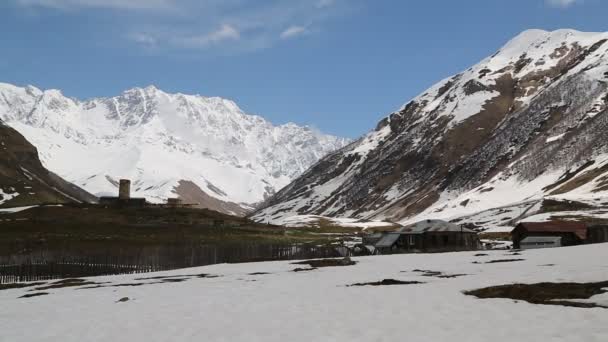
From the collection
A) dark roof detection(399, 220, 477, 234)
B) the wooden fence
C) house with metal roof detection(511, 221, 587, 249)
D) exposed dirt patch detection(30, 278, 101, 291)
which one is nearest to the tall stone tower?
dark roof detection(399, 220, 477, 234)

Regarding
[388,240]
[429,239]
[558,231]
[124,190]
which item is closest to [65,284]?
[388,240]

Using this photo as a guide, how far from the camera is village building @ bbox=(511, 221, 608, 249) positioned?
7919 centimetres

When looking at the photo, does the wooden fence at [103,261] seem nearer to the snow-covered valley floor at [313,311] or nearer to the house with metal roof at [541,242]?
the snow-covered valley floor at [313,311]

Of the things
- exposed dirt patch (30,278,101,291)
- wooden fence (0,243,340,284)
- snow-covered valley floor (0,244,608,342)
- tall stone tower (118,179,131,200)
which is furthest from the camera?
tall stone tower (118,179,131,200)

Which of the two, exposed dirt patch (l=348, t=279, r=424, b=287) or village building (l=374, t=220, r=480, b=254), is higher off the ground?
village building (l=374, t=220, r=480, b=254)

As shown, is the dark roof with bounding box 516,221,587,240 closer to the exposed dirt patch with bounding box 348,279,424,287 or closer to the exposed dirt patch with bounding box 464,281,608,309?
the exposed dirt patch with bounding box 348,279,424,287

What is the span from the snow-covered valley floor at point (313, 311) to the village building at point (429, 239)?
148ft

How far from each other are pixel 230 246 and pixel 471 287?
139 ft

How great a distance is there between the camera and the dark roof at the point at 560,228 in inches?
3174

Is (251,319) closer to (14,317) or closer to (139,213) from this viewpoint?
(14,317)

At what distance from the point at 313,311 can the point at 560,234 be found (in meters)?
63.3

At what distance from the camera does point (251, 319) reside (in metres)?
25.6

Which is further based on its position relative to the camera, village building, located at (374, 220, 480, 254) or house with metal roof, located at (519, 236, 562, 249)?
village building, located at (374, 220, 480, 254)

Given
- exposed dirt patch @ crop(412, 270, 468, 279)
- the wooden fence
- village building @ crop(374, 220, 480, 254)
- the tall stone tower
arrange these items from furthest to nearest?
1. the tall stone tower
2. village building @ crop(374, 220, 480, 254)
3. the wooden fence
4. exposed dirt patch @ crop(412, 270, 468, 279)
